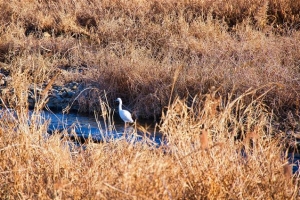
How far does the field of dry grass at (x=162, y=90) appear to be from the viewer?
3.97 metres

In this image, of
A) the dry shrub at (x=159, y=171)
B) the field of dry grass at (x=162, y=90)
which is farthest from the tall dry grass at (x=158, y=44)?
the dry shrub at (x=159, y=171)

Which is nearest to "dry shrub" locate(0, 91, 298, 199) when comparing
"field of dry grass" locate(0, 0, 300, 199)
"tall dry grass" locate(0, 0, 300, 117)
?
"field of dry grass" locate(0, 0, 300, 199)

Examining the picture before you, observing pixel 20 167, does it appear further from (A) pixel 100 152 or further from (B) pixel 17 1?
(B) pixel 17 1

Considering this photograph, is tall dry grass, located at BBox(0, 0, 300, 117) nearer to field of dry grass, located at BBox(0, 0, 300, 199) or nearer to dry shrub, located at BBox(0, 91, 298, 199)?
field of dry grass, located at BBox(0, 0, 300, 199)

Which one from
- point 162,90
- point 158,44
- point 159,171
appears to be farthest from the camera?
point 158,44

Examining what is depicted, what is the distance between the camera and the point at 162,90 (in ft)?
30.9

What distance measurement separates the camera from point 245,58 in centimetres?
1060

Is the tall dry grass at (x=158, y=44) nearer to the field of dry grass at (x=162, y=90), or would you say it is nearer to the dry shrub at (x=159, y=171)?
the field of dry grass at (x=162, y=90)

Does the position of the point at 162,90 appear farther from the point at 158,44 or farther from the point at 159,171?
the point at 159,171

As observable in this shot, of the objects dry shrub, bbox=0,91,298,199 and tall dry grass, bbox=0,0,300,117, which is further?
tall dry grass, bbox=0,0,300,117

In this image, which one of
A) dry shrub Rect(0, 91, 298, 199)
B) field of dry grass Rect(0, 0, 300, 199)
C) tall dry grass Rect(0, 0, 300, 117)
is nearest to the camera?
dry shrub Rect(0, 91, 298, 199)

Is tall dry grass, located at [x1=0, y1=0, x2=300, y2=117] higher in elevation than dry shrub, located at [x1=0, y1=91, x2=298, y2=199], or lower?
lower

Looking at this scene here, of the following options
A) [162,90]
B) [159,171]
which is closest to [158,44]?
[162,90]

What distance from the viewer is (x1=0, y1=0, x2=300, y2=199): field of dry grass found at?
3.97 m
